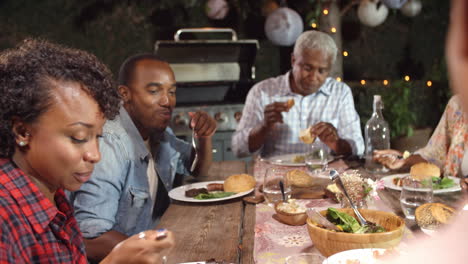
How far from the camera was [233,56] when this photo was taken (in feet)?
19.3

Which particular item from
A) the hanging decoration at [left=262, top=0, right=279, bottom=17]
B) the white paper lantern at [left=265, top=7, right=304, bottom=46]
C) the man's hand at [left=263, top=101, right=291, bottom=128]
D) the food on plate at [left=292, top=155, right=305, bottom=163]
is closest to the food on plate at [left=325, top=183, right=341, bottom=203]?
the food on plate at [left=292, top=155, right=305, bottom=163]

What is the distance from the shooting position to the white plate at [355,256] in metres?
1.24

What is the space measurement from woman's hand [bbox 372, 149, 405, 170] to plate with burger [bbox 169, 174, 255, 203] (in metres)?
0.85

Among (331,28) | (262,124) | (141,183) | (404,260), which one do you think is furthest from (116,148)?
(331,28)

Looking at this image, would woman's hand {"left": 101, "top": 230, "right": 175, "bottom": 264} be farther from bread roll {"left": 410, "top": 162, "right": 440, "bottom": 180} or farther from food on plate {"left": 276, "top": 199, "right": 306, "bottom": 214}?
bread roll {"left": 410, "top": 162, "right": 440, "bottom": 180}

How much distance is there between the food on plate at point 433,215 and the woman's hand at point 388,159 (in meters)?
1.04

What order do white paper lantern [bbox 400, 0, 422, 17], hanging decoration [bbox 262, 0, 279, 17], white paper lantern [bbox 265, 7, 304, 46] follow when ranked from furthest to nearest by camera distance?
hanging decoration [bbox 262, 0, 279, 17] → white paper lantern [bbox 400, 0, 422, 17] → white paper lantern [bbox 265, 7, 304, 46]

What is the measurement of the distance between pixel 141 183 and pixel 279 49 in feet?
15.1

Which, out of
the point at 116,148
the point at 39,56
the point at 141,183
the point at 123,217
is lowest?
the point at 123,217

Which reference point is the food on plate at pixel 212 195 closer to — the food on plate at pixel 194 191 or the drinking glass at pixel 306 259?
the food on plate at pixel 194 191

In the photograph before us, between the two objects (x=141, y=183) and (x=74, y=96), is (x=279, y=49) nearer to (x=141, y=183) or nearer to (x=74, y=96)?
(x=141, y=183)

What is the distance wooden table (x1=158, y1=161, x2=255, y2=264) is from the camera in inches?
59.1

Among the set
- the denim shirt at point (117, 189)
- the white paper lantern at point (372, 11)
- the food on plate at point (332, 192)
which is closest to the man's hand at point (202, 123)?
the denim shirt at point (117, 189)

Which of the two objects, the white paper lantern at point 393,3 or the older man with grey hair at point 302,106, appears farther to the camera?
the white paper lantern at point 393,3
